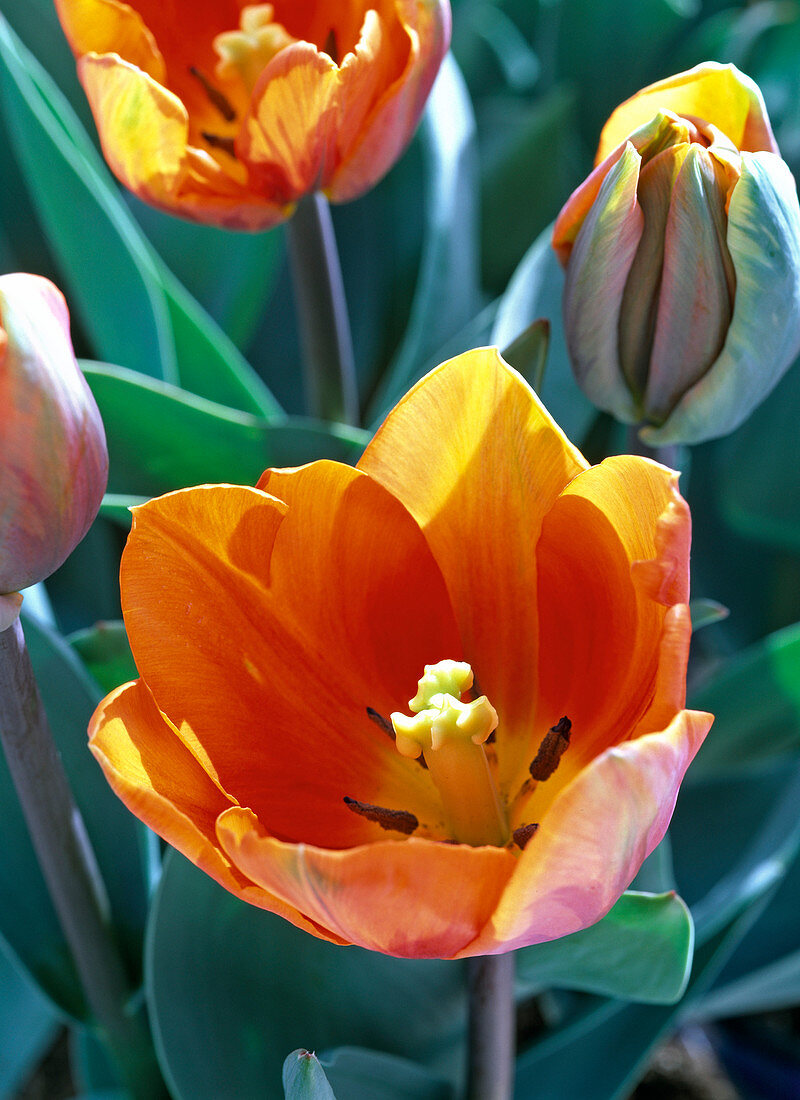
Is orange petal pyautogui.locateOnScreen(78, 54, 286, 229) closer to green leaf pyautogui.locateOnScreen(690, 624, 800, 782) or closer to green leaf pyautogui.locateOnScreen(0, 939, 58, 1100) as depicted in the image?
green leaf pyautogui.locateOnScreen(690, 624, 800, 782)

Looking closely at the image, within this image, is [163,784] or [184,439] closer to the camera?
[163,784]

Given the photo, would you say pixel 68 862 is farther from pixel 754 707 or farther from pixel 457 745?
pixel 754 707

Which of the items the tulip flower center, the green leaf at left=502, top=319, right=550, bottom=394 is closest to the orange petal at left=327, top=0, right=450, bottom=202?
the green leaf at left=502, top=319, right=550, bottom=394

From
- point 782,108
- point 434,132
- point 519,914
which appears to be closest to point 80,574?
point 434,132

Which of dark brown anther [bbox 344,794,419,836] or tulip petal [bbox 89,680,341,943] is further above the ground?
tulip petal [bbox 89,680,341,943]

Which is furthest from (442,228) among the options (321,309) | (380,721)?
(380,721)

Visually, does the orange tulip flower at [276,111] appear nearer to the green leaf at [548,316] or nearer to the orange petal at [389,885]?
the green leaf at [548,316]

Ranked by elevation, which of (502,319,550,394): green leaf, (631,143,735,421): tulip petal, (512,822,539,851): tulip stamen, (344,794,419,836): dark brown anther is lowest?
(344,794,419,836): dark brown anther
